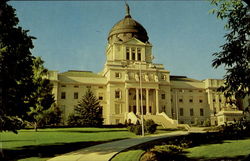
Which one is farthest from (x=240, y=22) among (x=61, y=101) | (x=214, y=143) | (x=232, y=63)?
(x=61, y=101)

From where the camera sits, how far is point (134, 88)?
2462 inches

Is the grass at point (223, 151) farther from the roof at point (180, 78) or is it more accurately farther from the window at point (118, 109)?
the roof at point (180, 78)

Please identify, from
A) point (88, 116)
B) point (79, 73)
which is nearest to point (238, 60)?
point (88, 116)

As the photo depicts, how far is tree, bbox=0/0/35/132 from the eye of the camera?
1343 cm

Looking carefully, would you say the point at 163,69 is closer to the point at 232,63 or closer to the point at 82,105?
the point at 82,105

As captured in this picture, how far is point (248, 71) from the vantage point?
847 cm

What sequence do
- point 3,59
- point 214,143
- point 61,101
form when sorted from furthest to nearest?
point 61,101, point 214,143, point 3,59

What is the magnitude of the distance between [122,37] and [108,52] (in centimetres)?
617

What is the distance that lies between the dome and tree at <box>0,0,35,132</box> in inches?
2256

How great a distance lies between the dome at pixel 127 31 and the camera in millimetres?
73688

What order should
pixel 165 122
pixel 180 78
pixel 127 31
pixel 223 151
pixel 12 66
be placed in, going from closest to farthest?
pixel 12 66
pixel 223 151
pixel 165 122
pixel 127 31
pixel 180 78

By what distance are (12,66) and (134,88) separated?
4923cm

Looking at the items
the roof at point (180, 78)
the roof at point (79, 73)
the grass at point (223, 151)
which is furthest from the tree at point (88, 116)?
the roof at point (180, 78)

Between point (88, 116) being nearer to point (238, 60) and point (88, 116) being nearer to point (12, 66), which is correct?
point (12, 66)
